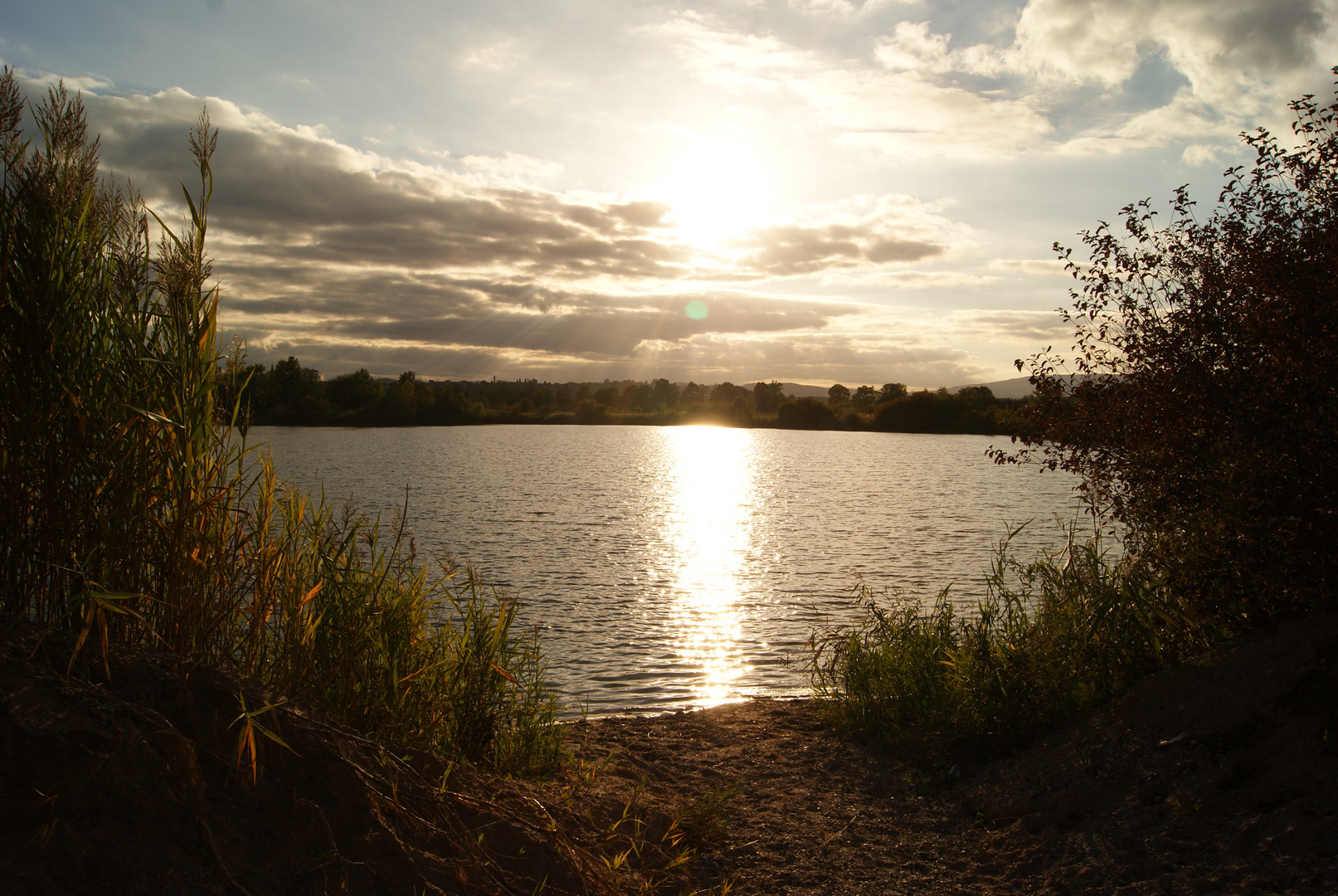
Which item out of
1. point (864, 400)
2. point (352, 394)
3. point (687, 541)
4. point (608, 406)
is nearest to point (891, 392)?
point (864, 400)

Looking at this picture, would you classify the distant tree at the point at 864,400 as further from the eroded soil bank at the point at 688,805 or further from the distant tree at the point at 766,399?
the eroded soil bank at the point at 688,805

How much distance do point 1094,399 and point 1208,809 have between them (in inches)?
151

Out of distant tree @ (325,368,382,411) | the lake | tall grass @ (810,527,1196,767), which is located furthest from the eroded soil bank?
distant tree @ (325,368,382,411)

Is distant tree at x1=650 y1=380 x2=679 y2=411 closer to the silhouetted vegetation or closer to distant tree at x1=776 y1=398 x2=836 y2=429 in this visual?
distant tree at x1=776 y1=398 x2=836 y2=429

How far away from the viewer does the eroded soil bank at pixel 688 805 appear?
2828mm

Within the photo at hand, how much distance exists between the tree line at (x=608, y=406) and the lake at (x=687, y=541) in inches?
1728

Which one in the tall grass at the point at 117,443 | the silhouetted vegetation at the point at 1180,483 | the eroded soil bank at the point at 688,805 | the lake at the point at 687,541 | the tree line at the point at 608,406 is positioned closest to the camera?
the eroded soil bank at the point at 688,805

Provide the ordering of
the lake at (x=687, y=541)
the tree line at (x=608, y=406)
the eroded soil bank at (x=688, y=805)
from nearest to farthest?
the eroded soil bank at (x=688, y=805)
the lake at (x=687, y=541)
the tree line at (x=608, y=406)

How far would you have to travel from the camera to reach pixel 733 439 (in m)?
94.9

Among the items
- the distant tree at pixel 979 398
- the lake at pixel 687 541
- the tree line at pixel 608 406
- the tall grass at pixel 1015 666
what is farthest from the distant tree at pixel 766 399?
the tall grass at pixel 1015 666

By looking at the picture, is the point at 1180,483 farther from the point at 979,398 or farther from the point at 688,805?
the point at 979,398

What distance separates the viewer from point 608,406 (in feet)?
436

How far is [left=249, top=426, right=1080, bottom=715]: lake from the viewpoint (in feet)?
36.8

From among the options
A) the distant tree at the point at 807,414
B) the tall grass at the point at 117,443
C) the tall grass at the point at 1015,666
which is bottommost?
the tall grass at the point at 1015,666
